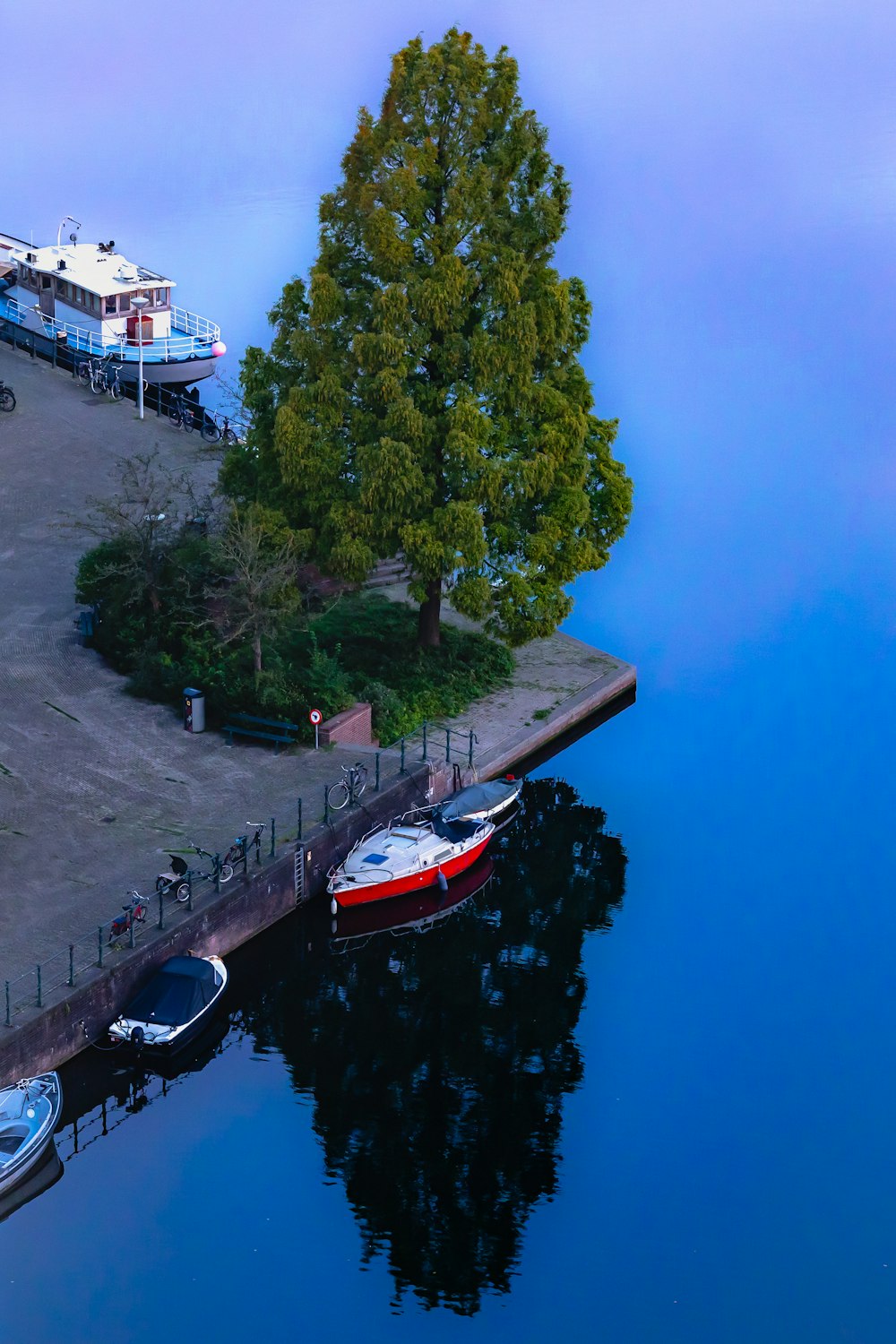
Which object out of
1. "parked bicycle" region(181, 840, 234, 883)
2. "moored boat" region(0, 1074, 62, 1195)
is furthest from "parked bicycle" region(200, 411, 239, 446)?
"moored boat" region(0, 1074, 62, 1195)

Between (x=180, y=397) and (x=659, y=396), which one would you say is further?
(x=659, y=396)

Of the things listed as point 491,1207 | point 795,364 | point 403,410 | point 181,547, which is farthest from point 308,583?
point 795,364

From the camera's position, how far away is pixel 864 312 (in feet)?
275

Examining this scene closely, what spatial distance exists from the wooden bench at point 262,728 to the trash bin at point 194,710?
1.83ft

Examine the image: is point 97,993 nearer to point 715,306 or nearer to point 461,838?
point 461,838

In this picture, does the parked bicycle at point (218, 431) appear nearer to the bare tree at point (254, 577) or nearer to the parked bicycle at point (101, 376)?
the parked bicycle at point (101, 376)

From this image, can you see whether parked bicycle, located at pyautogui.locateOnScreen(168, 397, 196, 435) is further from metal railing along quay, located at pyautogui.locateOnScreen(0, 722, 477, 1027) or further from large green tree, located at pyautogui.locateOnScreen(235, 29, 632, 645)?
metal railing along quay, located at pyautogui.locateOnScreen(0, 722, 477, 1027)

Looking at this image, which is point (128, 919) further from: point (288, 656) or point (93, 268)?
point (93, 268)

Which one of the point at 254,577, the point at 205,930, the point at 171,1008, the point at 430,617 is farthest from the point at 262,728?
the point at 171,1008

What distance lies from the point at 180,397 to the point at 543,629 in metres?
20.9

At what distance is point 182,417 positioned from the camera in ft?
205

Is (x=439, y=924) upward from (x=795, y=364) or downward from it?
downward

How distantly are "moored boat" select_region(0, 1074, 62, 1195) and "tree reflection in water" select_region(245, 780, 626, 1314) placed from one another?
4457 mm

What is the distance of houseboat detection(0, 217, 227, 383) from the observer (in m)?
66.9
